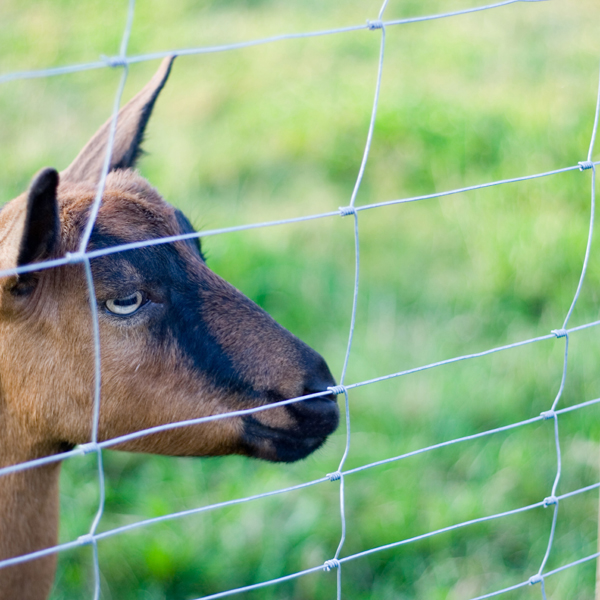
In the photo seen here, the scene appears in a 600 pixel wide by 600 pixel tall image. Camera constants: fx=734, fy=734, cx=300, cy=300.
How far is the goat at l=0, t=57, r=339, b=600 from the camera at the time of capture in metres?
2.16

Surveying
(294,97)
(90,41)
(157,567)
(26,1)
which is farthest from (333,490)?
(26,1)

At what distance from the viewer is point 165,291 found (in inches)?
88.0

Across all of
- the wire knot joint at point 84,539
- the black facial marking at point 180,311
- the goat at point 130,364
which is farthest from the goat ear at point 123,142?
the wire knot joint at point 84,539

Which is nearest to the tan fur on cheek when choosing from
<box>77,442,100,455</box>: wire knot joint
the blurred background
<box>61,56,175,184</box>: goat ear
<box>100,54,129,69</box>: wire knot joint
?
<box>77,442,100,455</box>: wire knot joint

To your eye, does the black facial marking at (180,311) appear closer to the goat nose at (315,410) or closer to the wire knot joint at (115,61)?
the goat nose at (315,410)

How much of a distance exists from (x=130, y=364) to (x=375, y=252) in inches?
122

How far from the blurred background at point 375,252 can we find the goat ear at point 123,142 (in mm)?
928

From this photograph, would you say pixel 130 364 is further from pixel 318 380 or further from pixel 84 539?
pixel 84 539

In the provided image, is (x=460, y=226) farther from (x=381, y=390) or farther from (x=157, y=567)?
(x=157, y=567)

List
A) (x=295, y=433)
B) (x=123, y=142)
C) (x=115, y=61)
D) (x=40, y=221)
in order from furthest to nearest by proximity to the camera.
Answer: (x=123, y=142)
(x=295, y=433)
(x=40, y=221)
(x=115, y=61)

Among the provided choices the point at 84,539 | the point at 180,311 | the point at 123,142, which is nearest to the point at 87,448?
the point at 84,539

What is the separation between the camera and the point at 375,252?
510cm

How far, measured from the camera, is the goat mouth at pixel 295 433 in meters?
2.27

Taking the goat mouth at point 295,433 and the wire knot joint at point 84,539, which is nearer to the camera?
the wire knot joint at point 84,539
